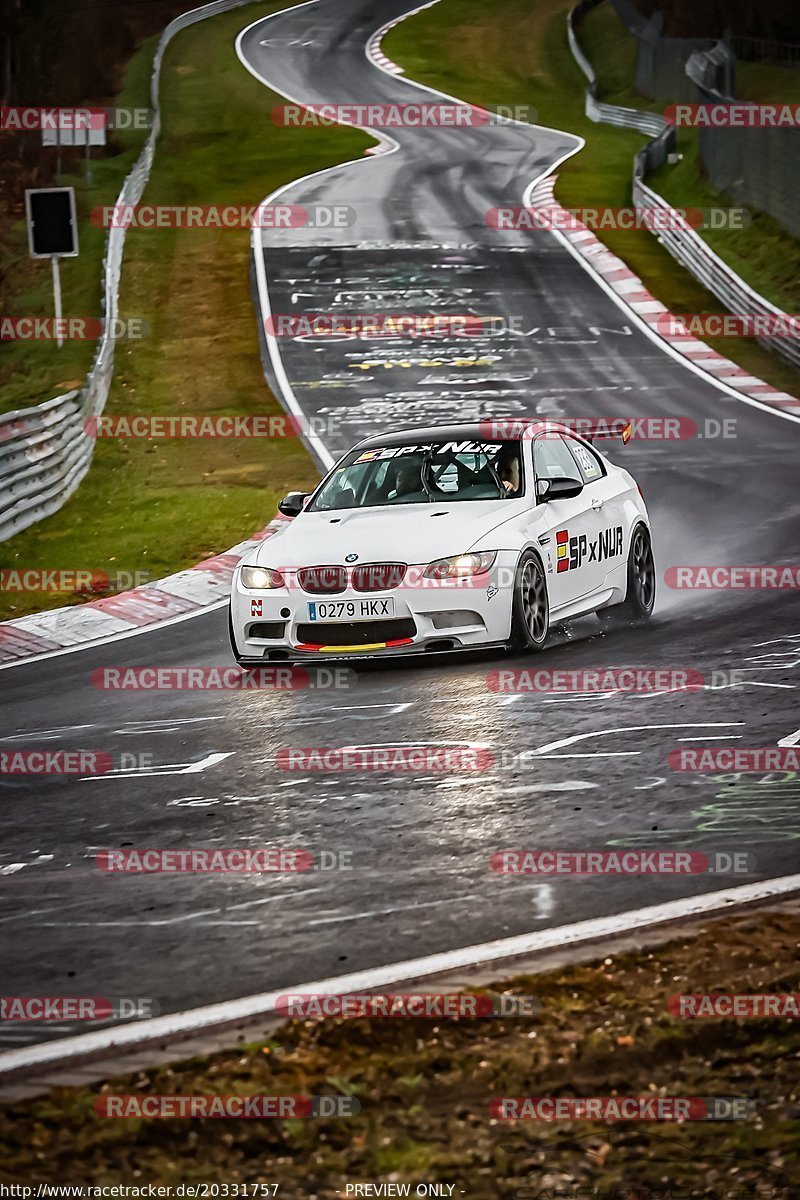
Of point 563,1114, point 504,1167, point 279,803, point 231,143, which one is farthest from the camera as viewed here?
point 231,143

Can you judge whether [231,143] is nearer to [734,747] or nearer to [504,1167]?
[734,747]

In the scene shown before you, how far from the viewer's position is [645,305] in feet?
109

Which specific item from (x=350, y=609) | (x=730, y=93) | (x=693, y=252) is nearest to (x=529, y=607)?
(x=350, y=609)

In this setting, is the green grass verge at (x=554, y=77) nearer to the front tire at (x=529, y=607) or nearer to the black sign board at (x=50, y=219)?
the black sign board at (x=50, y=219)

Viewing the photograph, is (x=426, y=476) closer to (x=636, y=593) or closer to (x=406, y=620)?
(x=406, y=620)

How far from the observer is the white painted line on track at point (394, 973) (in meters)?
5.23

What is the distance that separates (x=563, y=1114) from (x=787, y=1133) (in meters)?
0.57

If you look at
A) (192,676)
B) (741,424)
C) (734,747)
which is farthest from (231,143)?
(734,747)

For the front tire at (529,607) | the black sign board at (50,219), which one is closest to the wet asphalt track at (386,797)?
the front tire at (529,607)

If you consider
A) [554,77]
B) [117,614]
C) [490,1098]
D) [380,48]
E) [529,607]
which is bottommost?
[117,614]

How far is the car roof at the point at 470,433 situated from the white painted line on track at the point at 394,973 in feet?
20.2

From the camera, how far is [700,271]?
34.4 m

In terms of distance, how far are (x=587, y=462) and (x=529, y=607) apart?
2136 mm

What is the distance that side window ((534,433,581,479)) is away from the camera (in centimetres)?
1223
